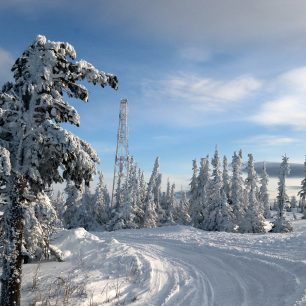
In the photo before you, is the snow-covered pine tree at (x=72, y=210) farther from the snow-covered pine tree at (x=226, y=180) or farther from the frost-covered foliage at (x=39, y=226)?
the frost-covered foliage at (x=39, y=226)

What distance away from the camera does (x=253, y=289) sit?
12.1 m

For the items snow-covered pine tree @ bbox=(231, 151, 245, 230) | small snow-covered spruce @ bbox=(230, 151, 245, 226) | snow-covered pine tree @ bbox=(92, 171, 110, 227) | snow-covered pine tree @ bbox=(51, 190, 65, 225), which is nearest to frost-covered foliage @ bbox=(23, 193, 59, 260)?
snow-covered pine tree @ bbox=(51, 190, 65, 225)

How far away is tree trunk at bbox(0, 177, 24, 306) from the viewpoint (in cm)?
978

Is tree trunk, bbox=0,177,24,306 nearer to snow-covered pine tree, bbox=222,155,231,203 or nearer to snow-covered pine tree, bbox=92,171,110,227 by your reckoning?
snow-covered pine tree, bbox=222,155,231,203

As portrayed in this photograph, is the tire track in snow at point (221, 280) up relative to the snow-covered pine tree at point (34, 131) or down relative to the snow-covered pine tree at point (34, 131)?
down

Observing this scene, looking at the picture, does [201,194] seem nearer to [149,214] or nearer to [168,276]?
[149,214]

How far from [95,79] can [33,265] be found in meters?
7.44

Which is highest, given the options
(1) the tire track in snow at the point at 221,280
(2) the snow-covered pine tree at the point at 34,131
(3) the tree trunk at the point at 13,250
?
(2) the snow-covered pine tree at the point at 34,131

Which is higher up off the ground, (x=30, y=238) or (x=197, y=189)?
(x=197, y=189)

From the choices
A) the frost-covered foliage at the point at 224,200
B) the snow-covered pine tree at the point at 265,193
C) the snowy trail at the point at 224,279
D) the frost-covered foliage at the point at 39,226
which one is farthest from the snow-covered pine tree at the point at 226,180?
the frost-covered foliage at the point at 39,226

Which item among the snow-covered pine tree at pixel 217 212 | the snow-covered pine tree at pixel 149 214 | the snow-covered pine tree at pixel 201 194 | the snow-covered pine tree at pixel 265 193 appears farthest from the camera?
the snow-covered pine tree at pixel 265 193

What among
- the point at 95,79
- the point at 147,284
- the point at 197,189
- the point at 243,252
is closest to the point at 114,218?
the point at 197,189

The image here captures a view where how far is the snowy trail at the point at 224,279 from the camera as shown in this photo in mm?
11125

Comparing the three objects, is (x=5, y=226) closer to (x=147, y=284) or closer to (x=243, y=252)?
(x=147, y=284)
